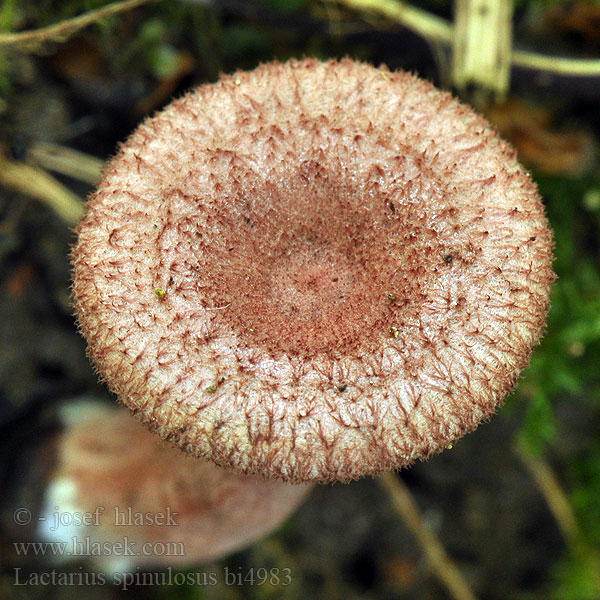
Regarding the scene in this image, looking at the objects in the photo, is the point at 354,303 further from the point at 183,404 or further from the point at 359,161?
the point at 183,404

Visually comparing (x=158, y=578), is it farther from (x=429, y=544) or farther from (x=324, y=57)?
(x=324, y=57)

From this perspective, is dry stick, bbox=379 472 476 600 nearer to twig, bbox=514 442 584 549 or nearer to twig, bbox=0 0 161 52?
twig, bbox=514 442 584 549

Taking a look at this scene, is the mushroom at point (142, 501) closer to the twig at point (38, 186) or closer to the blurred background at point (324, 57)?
the blurred background at point (324, 57)

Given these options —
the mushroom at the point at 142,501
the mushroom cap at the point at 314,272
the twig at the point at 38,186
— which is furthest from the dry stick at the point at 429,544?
the twig at the point at 38,186

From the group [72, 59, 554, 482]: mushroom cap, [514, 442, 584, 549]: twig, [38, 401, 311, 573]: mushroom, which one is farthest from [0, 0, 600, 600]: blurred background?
[72, 59, 554, 482]: mushroom cap

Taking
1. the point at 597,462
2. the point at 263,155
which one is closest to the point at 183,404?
the point at 263,155
